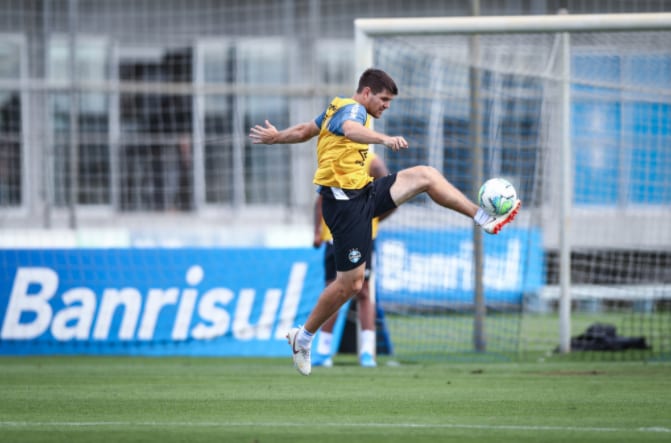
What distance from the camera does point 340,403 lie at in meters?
7.09

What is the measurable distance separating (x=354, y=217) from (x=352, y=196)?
0.52 ft

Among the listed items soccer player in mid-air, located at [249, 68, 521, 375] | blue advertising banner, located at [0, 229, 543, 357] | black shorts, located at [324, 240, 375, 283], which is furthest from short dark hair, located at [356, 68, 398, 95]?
blue advertising banner, located at [0, 229, 543, 357]

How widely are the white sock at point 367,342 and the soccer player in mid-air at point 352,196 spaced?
226cm

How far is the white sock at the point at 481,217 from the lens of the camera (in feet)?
25.5

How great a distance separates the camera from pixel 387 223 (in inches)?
531

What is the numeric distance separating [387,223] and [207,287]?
110 inches

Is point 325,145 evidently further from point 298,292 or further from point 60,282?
point 60,282

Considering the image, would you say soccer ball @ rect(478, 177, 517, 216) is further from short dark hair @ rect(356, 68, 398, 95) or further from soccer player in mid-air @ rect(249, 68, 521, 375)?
short dark hair @ rect(356, 68, 398, 95)

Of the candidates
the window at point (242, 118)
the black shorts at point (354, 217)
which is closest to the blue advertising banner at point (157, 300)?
the black shorts at point (354, 217)

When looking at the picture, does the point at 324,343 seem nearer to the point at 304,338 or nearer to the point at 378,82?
the point at 304,338

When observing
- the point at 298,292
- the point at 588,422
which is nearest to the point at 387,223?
the point at 298,292

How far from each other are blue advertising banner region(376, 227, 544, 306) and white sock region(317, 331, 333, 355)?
1.33 m

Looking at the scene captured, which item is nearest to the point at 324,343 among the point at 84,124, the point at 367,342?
the point at 367,342

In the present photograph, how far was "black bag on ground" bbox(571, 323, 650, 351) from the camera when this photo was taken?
11.5 metres
